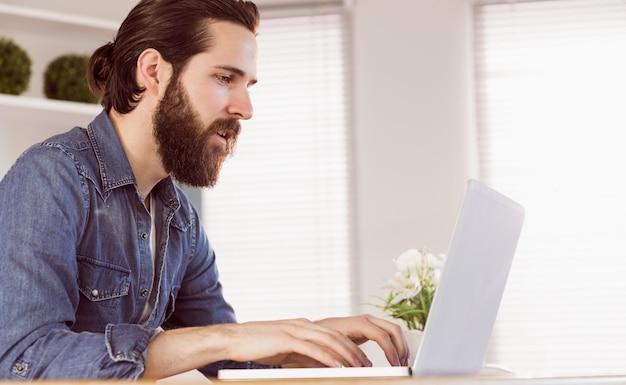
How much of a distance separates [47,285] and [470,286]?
62 cm

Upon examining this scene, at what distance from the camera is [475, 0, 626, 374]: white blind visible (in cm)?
370

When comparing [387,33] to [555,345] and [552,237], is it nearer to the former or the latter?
[552,237]

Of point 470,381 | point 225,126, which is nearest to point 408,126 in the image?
point 225,126

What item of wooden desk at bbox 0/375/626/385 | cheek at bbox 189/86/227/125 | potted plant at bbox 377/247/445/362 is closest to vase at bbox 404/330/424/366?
potted plant at bbox 377/247/445/362

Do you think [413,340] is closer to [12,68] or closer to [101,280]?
[101,280]

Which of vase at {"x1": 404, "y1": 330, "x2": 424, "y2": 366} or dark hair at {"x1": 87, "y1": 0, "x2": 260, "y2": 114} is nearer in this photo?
dark hair at {"x1": 87, "y1": 0, "x2": 260, "y2": 114}

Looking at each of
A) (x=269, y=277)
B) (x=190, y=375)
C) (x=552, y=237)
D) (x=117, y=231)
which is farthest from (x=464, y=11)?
(x=117, y=231)

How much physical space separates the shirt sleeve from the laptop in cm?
15

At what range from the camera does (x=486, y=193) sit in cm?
108

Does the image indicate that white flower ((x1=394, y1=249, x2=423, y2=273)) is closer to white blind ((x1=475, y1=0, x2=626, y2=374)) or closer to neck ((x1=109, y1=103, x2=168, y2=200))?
neck ((x1=109, y1=103, x2=168, y2=200))

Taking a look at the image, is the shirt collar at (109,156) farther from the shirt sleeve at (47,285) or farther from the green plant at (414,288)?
the green plant at (414,288)

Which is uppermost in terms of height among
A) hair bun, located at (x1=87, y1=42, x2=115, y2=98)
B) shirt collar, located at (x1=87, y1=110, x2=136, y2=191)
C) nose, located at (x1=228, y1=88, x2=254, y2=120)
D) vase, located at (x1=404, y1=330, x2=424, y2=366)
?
hair bun, located at (x1=87, y1=42, x2=115, y2=98)

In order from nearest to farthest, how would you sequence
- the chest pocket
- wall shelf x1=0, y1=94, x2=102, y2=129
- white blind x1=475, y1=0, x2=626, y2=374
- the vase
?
1. the chest pocket
2. the vase
3. wall shelf x1=0, y1=94, x2=102, y2=129
4. white blind x1=475, y1=0, x2=626, y2=374

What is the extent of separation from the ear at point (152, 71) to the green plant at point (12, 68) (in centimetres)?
144
